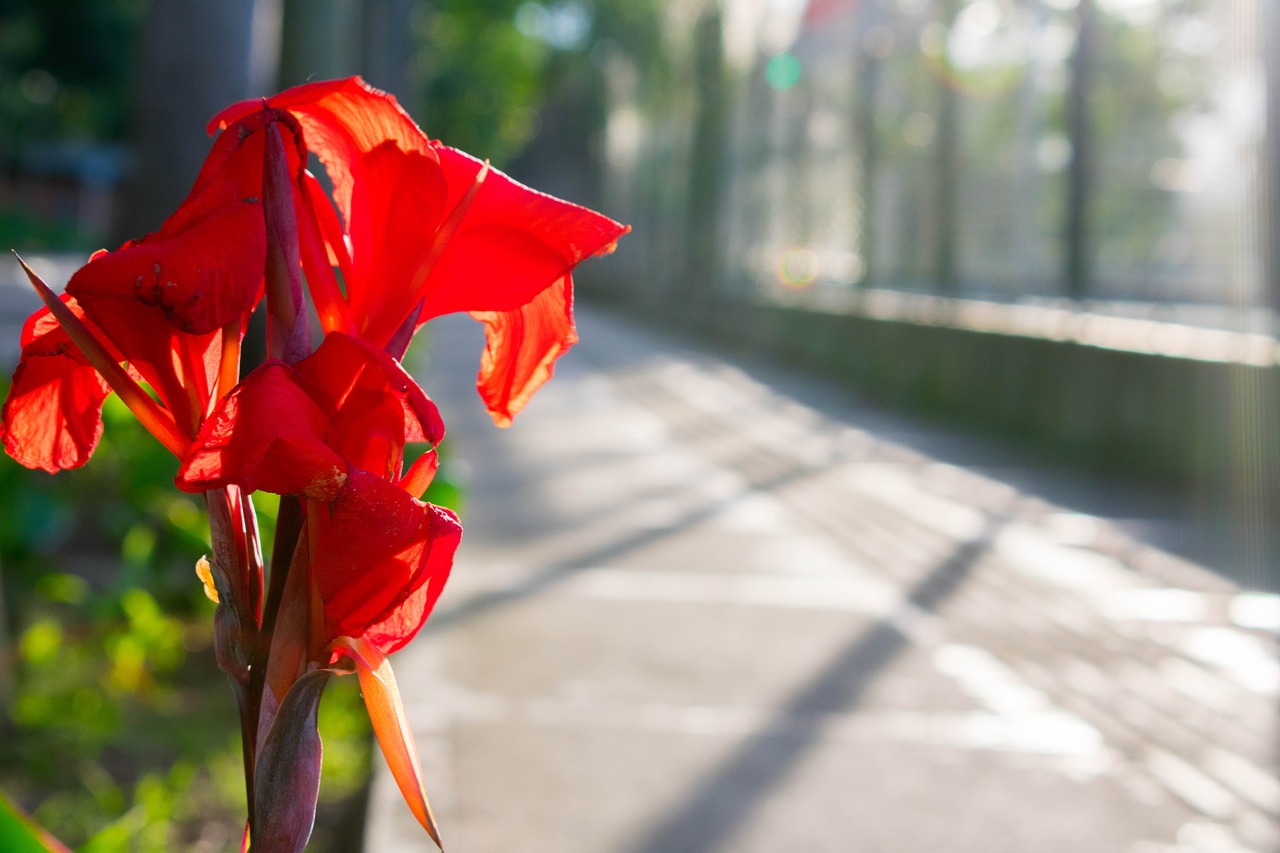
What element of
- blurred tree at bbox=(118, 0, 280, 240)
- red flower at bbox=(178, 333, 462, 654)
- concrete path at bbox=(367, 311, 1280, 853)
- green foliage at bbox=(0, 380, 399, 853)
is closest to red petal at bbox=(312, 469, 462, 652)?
red flower at bbox=(178, 333, 462, 654)

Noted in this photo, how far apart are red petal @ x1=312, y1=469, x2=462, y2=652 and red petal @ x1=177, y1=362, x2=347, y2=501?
15 mm

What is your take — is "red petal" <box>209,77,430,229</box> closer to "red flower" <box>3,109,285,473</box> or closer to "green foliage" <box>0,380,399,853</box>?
"red flower" <box>3,109,285,473</box>

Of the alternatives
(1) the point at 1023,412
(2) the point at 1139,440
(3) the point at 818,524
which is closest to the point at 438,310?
(3) the point at 818,524

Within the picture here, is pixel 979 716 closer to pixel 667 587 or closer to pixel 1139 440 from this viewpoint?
pixel 667 587

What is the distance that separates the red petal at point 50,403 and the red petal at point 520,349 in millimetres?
219

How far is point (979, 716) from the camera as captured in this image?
15.8 ft

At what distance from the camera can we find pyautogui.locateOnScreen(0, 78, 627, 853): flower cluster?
0.60 meters

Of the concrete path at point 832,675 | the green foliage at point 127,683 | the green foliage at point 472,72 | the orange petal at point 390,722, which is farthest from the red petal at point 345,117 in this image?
the green foliage at point 472,72

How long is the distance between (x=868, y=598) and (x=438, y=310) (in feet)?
19.2

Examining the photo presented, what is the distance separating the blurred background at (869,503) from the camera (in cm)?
395

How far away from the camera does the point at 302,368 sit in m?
0.64

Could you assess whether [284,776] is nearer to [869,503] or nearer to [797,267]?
[869,503]

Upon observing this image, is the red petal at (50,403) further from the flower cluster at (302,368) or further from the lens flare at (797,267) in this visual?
the lens flare at (797,267)

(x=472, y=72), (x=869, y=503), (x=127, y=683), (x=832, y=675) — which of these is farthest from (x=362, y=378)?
(x=472, y=72)
